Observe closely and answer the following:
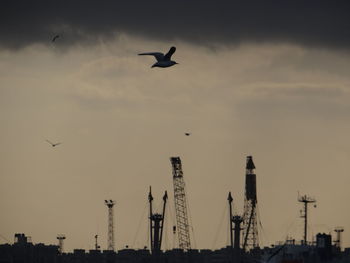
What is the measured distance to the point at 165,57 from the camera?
184625 millimetres
